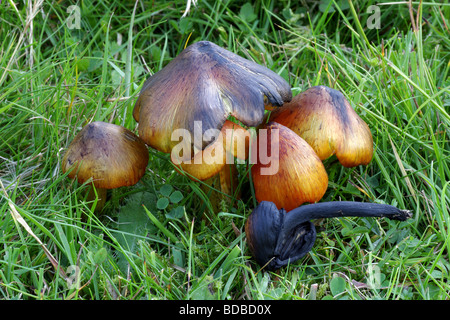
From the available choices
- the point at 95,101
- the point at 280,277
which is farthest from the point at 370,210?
the point at 95,101

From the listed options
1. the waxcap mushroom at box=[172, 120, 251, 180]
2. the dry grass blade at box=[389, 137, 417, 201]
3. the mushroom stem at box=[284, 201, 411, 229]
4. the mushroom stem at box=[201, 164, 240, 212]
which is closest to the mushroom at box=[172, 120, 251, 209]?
the waxcap mushroom at box=[172, 120, 251, 180]

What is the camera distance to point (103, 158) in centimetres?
201

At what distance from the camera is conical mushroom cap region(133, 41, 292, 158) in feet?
5.98

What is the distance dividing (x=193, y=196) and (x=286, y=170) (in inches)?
22.5

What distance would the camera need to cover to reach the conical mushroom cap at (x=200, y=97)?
1824 mm

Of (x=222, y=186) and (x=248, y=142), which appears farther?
(x=222, y=186)

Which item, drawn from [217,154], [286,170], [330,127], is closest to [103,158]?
[217,154]

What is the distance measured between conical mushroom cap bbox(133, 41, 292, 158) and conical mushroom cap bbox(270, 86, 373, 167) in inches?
6.3

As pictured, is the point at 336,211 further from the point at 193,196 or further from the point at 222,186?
the point at 193,196

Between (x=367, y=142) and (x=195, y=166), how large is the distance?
2.45ft

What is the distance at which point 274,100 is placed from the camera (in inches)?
78.2

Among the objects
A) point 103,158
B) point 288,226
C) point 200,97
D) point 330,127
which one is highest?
point 200,97

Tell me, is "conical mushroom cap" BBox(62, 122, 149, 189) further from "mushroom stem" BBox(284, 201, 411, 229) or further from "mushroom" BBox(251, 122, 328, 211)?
"mushroom stem" BBox(284, 201, 411, 229)
